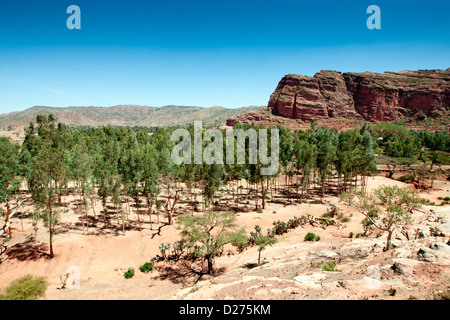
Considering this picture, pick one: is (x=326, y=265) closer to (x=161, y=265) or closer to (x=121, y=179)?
(x=161, y=265)

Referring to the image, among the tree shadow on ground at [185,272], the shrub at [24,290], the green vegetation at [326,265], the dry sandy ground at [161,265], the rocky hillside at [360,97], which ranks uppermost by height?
the rocky hillside at [360,97]

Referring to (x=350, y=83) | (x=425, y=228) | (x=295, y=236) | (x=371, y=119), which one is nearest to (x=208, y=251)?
(x=295, y=236)

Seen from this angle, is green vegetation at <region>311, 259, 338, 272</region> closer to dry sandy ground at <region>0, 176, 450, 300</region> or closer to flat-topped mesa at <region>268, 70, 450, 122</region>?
dry sandy ground at <region>0, 176, 450, 300</region>

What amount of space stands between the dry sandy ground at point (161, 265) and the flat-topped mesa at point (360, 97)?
148231mm

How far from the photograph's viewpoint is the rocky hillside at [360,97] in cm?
16888

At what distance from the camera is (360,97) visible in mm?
185250

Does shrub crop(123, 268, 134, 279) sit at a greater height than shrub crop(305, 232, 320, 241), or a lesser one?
→ lesser

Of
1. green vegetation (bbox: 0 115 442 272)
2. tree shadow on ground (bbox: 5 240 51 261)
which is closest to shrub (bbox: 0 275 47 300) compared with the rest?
green vegetation (bbox: 0 115 442 272)

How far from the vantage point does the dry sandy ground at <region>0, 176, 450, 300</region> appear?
47.3 feet

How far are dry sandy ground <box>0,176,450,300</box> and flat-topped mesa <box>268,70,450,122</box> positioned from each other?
486 feet

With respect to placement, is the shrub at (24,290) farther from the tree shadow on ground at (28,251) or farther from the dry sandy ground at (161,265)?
the tree shadow on ground at (28,251)

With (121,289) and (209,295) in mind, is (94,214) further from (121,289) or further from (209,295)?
(209,295)

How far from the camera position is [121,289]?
20516mm

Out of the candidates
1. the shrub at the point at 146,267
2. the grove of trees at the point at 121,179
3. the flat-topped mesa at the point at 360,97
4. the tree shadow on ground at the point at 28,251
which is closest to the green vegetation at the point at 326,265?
the grove of trees at the point at 121,179
